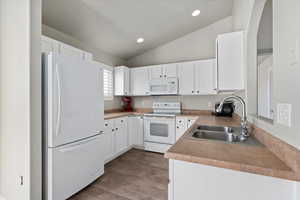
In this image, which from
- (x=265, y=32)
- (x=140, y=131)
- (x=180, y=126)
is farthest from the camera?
(x=140, y=131)

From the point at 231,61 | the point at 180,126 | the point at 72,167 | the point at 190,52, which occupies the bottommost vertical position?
the point at 72,167

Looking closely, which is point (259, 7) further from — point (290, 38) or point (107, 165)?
point (107, 165)

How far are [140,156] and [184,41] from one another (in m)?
3.14

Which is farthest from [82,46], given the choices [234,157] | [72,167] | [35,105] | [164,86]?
[234,157]

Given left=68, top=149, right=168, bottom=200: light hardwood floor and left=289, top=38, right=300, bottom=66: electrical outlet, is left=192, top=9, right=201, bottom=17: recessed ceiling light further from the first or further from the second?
left=68, top=149, right=168, bottom=200: light hardwood floor

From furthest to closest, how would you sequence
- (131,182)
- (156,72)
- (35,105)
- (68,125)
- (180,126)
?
(156,72) → (180,126) → (131,182) → (68,125) → (35,105)

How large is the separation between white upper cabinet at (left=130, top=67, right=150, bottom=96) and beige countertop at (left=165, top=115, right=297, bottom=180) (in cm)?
290

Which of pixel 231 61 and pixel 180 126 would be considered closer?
pixel 231 61

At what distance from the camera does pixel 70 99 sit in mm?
1732

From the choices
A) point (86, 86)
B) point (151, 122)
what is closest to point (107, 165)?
point (151, 122)

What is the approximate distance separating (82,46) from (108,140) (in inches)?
79.9

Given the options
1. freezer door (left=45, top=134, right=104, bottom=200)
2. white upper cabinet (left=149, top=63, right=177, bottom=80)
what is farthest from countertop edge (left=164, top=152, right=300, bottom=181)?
white upper cabinet (left=149, top=63, right=177, bottom=80)

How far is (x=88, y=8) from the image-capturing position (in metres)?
2.20

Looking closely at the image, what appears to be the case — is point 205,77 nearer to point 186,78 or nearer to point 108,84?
point 186,78
